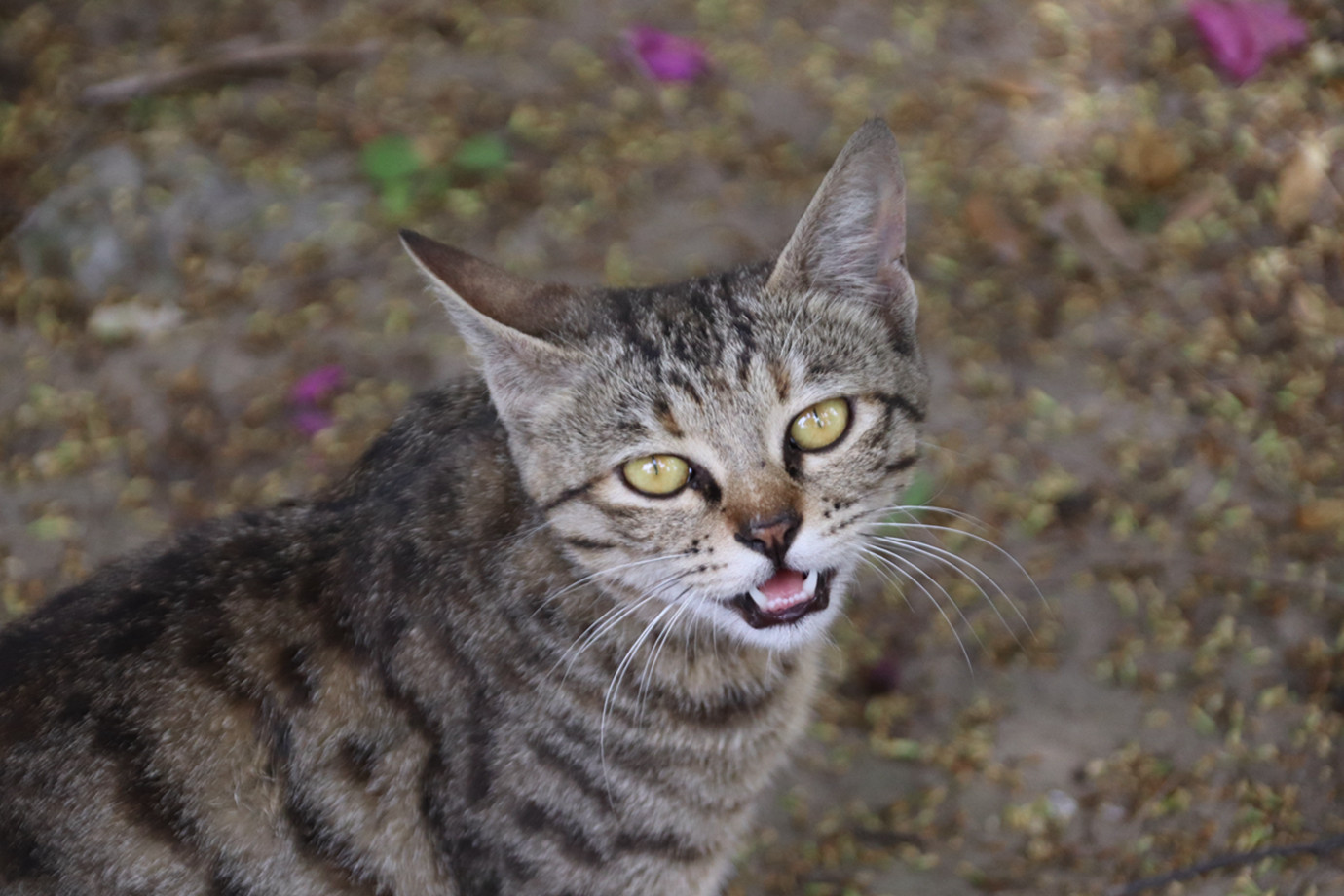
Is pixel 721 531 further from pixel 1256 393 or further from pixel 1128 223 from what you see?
pixel 1128 223

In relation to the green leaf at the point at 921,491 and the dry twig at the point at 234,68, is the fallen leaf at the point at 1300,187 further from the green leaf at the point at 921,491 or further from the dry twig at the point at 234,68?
the dry twig at the point at 234,68

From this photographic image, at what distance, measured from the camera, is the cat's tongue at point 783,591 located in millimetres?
2539

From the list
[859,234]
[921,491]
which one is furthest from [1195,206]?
[859,234]

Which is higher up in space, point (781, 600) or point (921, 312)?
point (781, 600)

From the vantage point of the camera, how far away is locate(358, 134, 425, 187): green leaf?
4836mm

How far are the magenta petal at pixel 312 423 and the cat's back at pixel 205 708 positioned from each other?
5.18 ft

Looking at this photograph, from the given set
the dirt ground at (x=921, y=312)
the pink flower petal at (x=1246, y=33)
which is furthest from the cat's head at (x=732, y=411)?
the pink flower petal at (x=1246, y=33)

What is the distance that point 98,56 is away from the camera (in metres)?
5.23

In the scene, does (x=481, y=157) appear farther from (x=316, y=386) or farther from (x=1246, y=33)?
(x=1246, y=33)

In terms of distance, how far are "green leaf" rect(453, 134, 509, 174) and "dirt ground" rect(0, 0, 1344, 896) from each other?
1.2 inches

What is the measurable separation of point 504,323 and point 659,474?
0.46 metres

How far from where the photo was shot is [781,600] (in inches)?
101

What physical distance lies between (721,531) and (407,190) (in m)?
2.91

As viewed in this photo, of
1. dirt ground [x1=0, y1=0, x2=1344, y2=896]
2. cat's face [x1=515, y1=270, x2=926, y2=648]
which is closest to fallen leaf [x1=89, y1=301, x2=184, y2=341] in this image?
dirt ground [x1=0, y1=0, x2=1344, y2=896]
